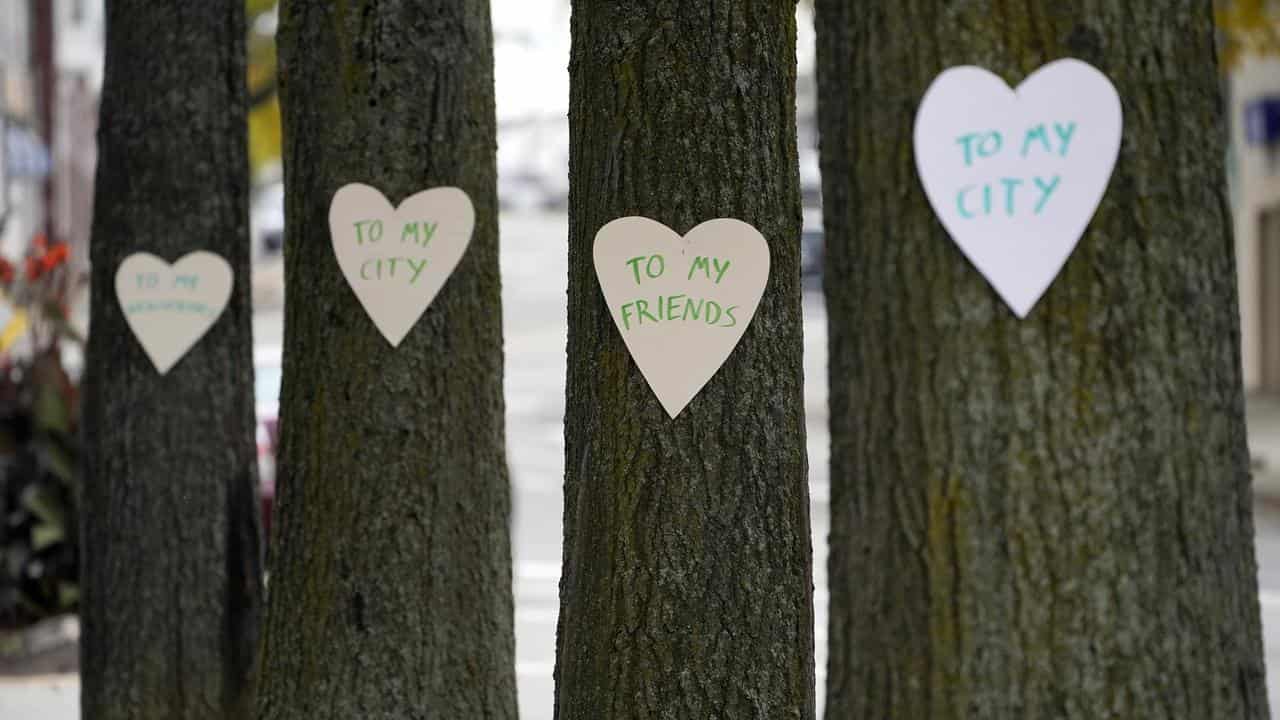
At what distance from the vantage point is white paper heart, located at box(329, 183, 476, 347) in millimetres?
4320

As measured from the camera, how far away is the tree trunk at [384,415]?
170 inches

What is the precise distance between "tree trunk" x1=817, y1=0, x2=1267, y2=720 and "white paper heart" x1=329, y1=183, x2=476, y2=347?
1.49 m

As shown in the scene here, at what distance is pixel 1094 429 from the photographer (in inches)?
123

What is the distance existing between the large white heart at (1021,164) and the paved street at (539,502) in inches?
182

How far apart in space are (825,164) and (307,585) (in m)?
1.78

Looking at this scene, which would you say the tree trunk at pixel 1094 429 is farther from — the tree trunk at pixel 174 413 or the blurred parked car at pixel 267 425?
the blurred parked car at pixel 267 425

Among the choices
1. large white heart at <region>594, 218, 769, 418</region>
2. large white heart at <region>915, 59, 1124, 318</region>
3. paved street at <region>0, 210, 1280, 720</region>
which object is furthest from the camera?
paved street at <region>0, 210, 1280, 720</region>

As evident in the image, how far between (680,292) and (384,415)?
4.85 feet

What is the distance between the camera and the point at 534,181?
193 feet

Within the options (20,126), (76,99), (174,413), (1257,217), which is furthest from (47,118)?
(76,99)

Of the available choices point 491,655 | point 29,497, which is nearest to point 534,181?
point 29,497

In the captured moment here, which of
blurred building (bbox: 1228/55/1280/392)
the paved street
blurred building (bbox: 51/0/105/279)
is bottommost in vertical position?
the paved street

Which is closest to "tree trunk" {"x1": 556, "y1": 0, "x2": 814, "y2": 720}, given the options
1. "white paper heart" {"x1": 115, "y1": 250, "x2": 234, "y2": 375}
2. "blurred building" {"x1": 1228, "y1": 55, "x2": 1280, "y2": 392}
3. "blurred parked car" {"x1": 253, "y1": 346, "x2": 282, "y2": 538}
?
"white paper heart" {"x1": 115, "y1": 250, "x2": 234, "y2": 375}

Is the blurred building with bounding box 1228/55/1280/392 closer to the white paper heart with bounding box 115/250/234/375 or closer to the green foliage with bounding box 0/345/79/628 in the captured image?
the green foliage with bounding box 0/345/79/628
